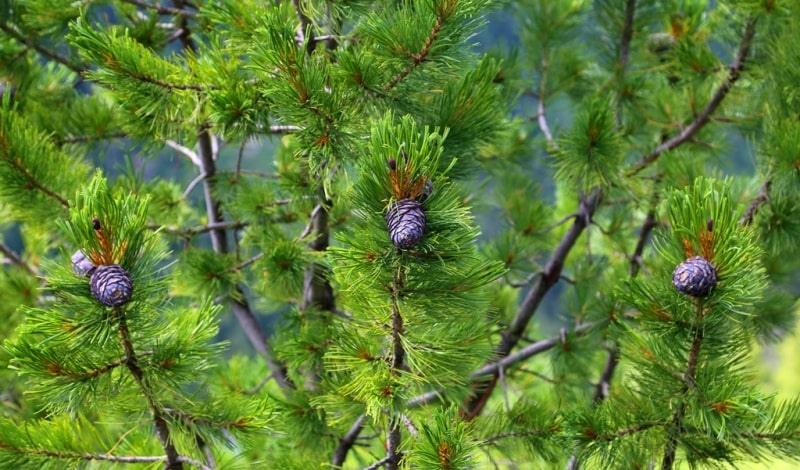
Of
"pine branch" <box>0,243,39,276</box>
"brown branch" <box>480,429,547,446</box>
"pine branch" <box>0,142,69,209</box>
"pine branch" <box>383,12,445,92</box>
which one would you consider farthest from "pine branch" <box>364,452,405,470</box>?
"pine branch" <box>0,243,39,276</box>

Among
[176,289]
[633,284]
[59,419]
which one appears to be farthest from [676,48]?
[59,419]

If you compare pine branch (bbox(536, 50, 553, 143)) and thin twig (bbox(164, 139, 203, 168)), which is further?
pine branch (bbox(536, 50, 553, 143))

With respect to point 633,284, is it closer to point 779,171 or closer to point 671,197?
point 671,197

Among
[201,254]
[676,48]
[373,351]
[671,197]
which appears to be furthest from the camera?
[676,48]

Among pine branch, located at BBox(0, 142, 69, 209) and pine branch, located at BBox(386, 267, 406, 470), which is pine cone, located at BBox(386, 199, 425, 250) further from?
pine branch, located at BBox(0, 142, 69, 209)

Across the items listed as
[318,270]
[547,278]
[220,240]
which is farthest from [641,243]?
[220,240]

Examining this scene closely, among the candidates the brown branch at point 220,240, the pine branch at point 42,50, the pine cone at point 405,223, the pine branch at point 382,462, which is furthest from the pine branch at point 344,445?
the pine branch at point 42,50

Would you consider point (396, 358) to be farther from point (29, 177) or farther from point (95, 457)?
point (29, 177)
